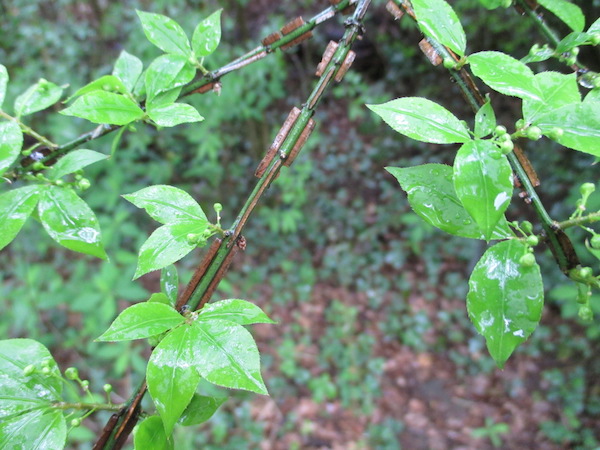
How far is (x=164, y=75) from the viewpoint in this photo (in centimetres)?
93

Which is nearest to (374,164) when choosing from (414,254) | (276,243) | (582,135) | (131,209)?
(414,254)

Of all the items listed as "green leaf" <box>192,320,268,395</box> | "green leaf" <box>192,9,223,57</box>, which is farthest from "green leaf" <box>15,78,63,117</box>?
"green leaf" <box>192,320,268,395</box>

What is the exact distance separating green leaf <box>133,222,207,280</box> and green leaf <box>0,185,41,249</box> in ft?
0.95

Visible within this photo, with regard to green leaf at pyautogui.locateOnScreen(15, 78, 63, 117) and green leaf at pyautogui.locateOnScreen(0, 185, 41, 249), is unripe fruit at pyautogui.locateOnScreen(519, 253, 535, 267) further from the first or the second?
green leaf at pyautogui.locateOnScreen(15, 78, 63, 117)

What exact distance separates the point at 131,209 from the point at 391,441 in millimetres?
2901

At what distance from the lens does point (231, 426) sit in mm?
3068

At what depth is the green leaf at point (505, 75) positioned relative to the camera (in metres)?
0.67

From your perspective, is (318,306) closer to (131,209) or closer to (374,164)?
(374,164)

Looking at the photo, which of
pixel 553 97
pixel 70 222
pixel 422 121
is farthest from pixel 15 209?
pixel 553 97

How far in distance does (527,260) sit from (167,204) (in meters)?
0.63

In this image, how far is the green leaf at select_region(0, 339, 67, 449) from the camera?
725 millimetres

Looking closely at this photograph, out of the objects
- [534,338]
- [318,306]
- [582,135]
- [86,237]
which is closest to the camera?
[582,135]

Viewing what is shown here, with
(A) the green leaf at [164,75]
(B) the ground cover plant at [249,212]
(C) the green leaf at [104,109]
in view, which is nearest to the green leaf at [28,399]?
(B) the ground cover plant at [249,212]

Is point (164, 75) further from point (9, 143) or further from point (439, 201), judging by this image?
point (439, 201)
